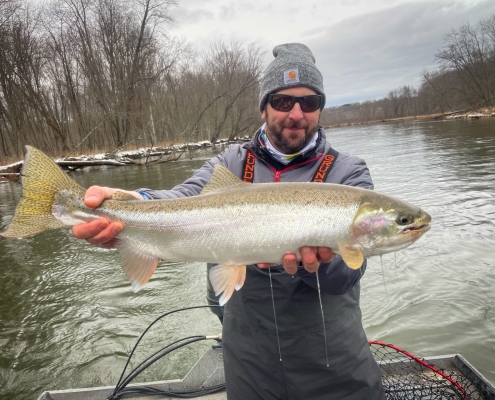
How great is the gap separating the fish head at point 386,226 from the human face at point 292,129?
32.5 inches

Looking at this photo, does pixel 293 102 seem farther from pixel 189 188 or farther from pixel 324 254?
pixel 324 254

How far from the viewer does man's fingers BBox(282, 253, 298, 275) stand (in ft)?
7.14

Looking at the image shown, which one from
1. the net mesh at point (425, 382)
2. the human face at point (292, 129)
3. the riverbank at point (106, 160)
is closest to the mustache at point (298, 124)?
the human face at point (292, 129)

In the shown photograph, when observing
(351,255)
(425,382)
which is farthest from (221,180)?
(425,382)

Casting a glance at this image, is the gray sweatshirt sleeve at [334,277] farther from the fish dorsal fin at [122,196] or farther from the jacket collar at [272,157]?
the fish dorsal fin at [122,196]

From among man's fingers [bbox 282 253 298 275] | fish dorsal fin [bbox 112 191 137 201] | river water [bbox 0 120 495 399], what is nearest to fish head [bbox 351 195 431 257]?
man's fingers [bbox 282 253 298 275]

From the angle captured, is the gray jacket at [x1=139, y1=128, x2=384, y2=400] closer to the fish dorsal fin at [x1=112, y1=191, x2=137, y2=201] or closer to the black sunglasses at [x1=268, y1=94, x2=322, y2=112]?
the fish dorsal fin at [x1=112, y1=191, x2=137, y2=201]

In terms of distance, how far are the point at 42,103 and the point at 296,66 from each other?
3418cm

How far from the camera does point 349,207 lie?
222cm

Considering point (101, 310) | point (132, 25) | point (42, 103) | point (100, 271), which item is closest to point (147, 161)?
point (42, 103)

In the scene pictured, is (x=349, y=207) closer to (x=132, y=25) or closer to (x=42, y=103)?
(x=42, y=103)

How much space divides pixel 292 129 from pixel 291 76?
51cm

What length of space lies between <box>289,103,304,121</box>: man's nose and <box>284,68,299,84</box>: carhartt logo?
0.26 metres

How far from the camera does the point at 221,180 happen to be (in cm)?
250
